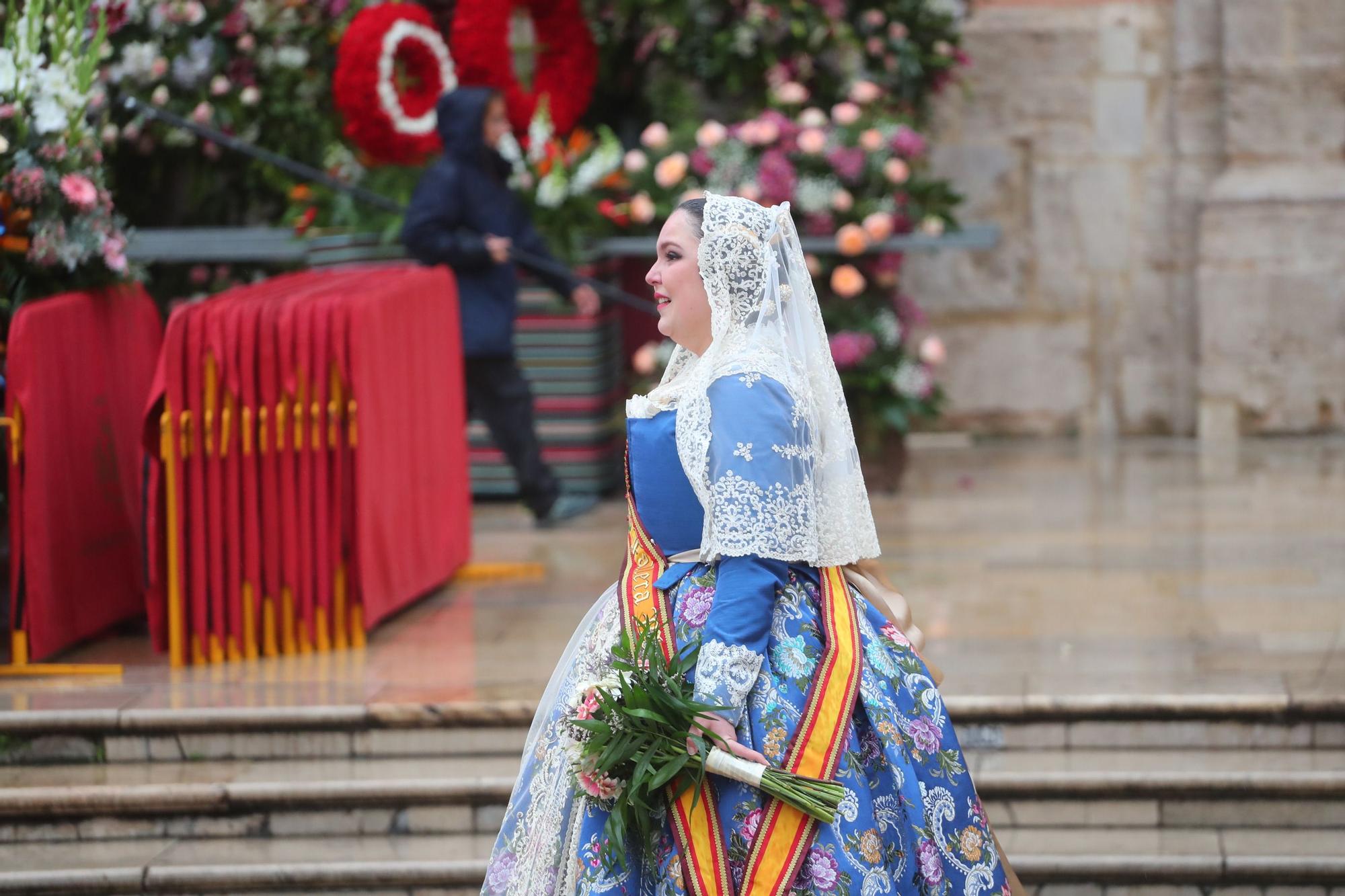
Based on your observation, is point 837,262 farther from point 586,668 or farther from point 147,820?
point 586,668

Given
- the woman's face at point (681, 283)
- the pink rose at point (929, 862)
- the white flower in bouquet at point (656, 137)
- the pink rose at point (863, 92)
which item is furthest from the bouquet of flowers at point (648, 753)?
the pink rose at point (863, 92)

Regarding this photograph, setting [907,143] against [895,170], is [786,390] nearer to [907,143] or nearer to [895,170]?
[895,170]

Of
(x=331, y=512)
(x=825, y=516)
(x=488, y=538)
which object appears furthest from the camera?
(x=488, y=538)

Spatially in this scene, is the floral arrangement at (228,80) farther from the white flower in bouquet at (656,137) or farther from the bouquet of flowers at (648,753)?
the bouquet of flowers at (648,753)

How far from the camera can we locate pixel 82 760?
184 inches

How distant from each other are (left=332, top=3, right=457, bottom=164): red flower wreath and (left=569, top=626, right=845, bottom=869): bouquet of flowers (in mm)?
5558

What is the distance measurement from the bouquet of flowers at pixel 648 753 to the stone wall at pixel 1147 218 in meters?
6.70

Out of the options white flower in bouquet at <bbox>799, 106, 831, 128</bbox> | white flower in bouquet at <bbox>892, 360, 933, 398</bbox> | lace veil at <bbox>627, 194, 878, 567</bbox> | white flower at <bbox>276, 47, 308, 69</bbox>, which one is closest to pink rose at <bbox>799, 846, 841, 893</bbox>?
lace veil at <bbox>627, 194, 878, 567</bbox>

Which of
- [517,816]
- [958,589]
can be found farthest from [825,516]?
[958,589]

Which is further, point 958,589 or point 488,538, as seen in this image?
point 488,538

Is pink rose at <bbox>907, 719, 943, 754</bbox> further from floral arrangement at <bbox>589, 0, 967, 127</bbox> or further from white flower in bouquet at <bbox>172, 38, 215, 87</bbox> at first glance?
white flower in bouquet at <bbox>172, 38, 215, 87</bbox>

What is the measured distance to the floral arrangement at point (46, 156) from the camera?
5113 millimetres

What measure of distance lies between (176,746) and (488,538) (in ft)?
8.80

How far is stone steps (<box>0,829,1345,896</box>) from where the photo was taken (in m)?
4.04
